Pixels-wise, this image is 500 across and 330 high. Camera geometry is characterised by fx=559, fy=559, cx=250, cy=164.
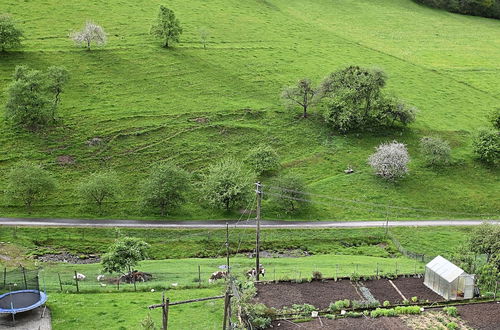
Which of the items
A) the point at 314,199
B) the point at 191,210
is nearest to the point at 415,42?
the point at 314,199

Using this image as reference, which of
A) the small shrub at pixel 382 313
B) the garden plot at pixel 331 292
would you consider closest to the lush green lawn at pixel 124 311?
the garden plot at pixel 331 292

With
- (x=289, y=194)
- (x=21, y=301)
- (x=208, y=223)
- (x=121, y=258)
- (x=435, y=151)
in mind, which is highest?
(x=435, y=151)

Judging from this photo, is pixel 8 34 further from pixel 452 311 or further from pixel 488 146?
pixel 452 311

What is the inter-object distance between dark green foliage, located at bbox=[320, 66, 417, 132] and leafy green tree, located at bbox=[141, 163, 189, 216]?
37.9m

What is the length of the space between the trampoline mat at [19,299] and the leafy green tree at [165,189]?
1314 inches

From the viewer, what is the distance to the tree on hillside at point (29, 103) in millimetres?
97531

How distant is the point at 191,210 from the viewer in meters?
88.2

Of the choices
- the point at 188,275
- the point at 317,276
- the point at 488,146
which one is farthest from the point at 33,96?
the point at 488,146

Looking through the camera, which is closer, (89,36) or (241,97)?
(241,97)

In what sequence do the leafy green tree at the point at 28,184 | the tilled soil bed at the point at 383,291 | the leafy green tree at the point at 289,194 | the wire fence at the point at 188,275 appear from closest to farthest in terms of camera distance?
1. the tilled soil bed at the point at 383,291
2. the wire fence at the point at 188,275
3. the leafy green tree at the point at 28,184
4. the leafy green tree at the point at 289,194

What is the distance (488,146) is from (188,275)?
6878cm

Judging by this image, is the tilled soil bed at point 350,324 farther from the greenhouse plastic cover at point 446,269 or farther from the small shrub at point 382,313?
the greenhouse plastic cover at point 446,269

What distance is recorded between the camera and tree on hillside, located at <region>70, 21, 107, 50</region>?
12306 centimetres

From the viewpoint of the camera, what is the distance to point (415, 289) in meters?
59.3
